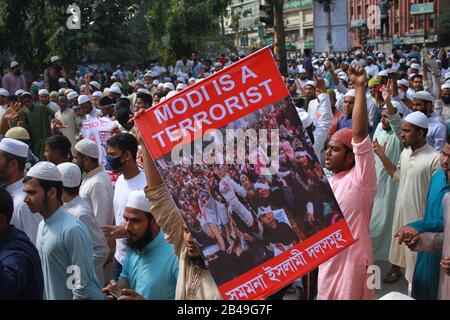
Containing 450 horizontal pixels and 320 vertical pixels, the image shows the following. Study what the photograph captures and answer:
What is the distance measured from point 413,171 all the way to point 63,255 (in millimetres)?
3154

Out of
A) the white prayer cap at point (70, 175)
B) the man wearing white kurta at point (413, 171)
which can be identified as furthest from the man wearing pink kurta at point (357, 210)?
the man wearing white kurta at point (413, 171)

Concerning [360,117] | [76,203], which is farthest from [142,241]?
[360,117]

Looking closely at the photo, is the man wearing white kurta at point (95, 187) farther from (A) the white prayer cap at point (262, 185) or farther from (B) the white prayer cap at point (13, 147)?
(A) the white prayer cap at point (262, 185)

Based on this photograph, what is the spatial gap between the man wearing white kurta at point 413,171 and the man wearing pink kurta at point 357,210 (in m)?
1.93

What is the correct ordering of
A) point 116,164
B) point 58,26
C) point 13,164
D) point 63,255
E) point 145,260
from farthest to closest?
point 58,26, point 116,164, point 13,164, point 63,255, point 145,260

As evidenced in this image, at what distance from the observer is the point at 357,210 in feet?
12.3

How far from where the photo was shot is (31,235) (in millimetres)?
4445

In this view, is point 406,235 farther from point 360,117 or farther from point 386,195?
point 386,195

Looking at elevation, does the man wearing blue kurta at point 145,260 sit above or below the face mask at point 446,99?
above

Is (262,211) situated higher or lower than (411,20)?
higher

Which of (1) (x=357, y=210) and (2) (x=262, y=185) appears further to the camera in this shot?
(1) (x=357, y=210)

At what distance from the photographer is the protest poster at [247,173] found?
9.82 ft
